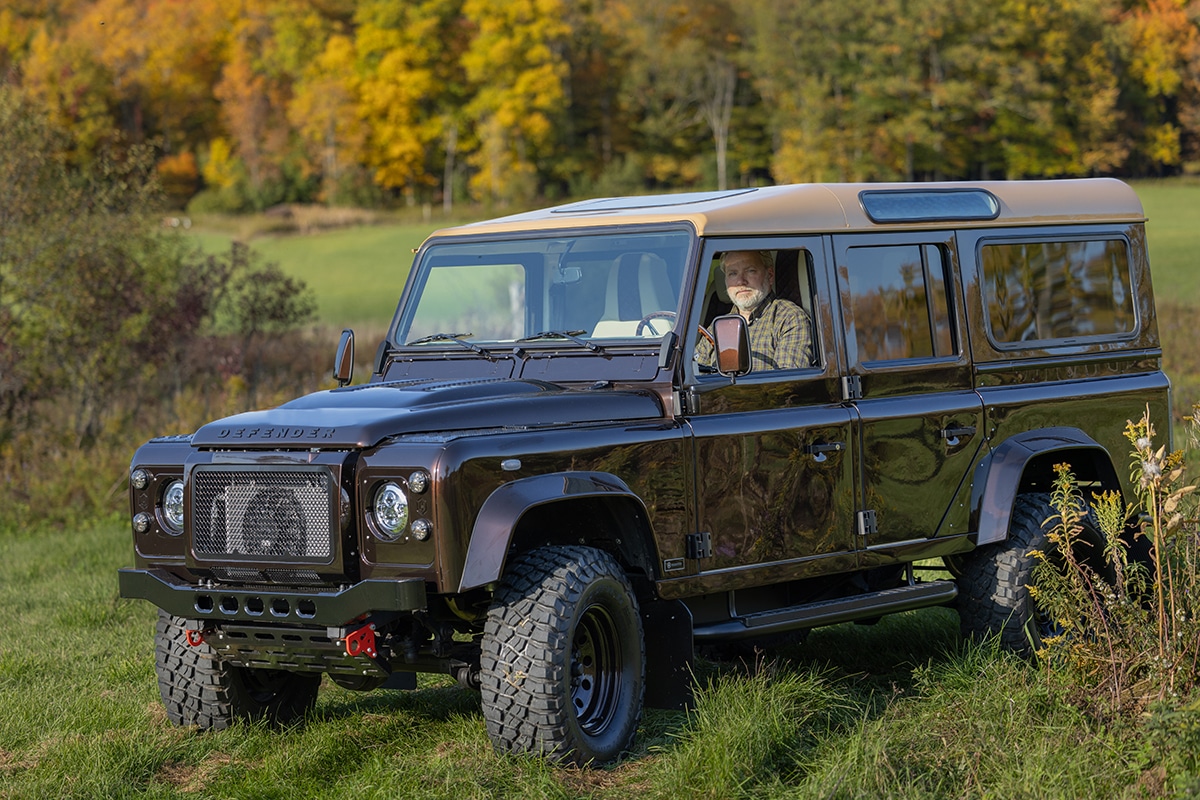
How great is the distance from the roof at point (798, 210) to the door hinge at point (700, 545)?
50.1 inches

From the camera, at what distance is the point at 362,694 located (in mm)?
7031

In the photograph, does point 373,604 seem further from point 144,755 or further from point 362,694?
point 362,694

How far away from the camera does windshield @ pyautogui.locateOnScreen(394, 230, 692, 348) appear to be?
6.24 meters

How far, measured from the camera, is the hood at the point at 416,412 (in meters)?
5.30

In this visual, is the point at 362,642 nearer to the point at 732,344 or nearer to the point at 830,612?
the point at 732,344

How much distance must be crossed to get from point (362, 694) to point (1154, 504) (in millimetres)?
3752

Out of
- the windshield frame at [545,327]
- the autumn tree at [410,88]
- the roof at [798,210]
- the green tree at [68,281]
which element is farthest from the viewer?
the autumn tree at [410,88]

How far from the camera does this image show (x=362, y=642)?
5176 millimetres

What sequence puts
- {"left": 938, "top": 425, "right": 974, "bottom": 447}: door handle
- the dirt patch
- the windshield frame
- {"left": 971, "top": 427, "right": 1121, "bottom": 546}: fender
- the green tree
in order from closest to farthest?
the dirt patch
the windshield frame
{"left": 938, "top": 425, "right": 974, "bottom": 447}: door handle
{"left": 971, "top": 427, "right": 1121, "bottom": 546}: fender
the green tree

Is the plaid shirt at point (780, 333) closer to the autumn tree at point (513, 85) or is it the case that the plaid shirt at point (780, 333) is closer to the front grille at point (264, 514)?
the front grille at point (264, 514)

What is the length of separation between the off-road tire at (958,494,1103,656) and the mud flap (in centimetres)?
183

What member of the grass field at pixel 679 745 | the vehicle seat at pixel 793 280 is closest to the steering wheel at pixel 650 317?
the vehicle seat at pixel 793 280

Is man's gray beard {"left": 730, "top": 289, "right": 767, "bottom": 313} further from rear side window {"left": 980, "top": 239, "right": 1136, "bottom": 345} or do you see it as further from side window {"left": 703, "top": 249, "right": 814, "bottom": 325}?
rear side window {"left": 980, "top": 239, "right": 1136, "bottom": 345}

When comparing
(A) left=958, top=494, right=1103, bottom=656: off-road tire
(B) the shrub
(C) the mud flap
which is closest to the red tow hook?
(C) the mud flap
